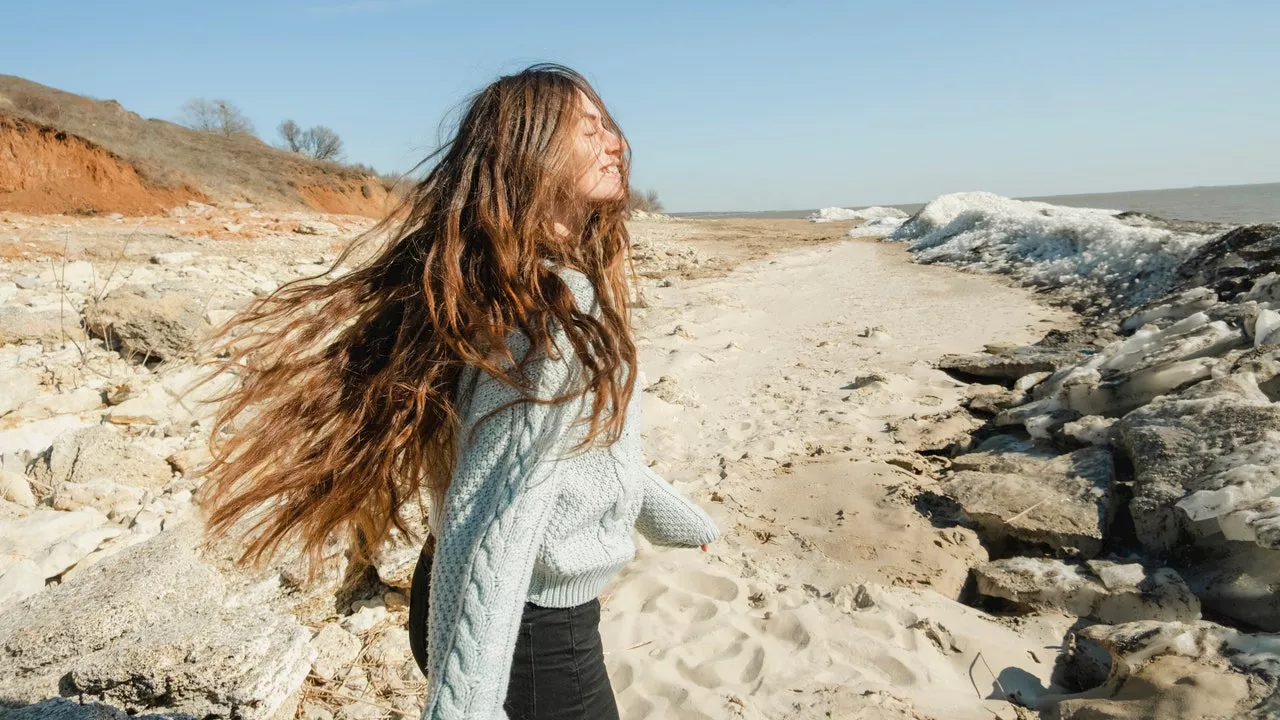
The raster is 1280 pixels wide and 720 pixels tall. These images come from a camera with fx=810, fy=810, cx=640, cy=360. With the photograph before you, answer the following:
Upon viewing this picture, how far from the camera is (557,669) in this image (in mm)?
1502

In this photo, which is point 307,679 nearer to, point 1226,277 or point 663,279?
point 1226,277

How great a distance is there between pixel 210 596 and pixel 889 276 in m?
12.7

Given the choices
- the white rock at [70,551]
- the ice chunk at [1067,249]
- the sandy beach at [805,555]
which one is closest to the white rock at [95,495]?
the white rock at [70,551]

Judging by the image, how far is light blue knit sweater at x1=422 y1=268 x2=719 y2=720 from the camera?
1263 millimetres

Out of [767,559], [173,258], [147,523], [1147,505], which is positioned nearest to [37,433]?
[147,523]

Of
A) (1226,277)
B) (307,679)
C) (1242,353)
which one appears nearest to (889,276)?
(1226,277)

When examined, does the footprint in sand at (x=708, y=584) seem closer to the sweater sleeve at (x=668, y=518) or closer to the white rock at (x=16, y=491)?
the sweater sleeve at (x=668, y=518)

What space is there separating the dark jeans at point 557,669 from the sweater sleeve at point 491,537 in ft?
0.53

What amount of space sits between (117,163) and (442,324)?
66.0ft

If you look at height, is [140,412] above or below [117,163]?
below

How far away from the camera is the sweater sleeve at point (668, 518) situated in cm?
182

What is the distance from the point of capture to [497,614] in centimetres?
127

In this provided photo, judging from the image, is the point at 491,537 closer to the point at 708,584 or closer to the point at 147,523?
the point at 708,584

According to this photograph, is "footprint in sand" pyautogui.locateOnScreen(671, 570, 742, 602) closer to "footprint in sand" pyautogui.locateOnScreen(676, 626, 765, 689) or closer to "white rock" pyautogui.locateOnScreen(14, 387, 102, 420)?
"footprint in sand" pyautogui.locateOnScreen(676, 626, 765, 689)
